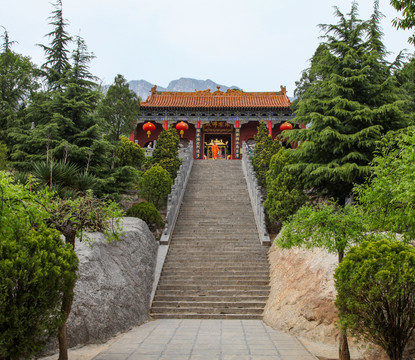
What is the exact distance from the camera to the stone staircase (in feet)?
27.3

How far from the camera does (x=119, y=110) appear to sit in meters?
14.5

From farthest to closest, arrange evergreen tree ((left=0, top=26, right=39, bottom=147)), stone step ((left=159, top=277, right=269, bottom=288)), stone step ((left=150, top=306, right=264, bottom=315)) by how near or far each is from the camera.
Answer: evergreen tree ((left=0, top=26, right=39, bottom=147)) < stone step ((left=159, top=277, right=269, bottom=288)) < stone step ((left=150, top=306, right=264, bottom=315))

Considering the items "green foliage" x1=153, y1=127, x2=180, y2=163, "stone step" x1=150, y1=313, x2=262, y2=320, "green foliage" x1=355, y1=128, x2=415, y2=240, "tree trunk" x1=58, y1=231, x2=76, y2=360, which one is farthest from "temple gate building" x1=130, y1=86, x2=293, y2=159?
"tree trunk" x1=58, y1=231, x2=76, y2=360

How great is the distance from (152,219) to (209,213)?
234 cm

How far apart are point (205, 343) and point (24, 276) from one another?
328 centimetres

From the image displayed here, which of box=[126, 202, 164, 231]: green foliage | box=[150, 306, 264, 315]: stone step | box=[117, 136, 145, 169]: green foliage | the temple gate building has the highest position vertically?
the temple gate building

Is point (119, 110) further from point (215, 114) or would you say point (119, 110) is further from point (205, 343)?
point (215, 114)

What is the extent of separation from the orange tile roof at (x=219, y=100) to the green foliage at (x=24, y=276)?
67.4ft

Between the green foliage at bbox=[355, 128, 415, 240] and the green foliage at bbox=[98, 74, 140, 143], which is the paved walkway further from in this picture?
the green foliage at bbox=[98, 74, 140, 143]

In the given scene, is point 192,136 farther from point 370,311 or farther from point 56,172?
point 370,311

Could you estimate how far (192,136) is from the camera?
25875 mm

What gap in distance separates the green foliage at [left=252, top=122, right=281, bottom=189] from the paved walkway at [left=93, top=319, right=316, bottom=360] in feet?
25.9

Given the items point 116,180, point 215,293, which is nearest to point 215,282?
point 215,293

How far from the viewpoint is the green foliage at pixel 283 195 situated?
11.0m
